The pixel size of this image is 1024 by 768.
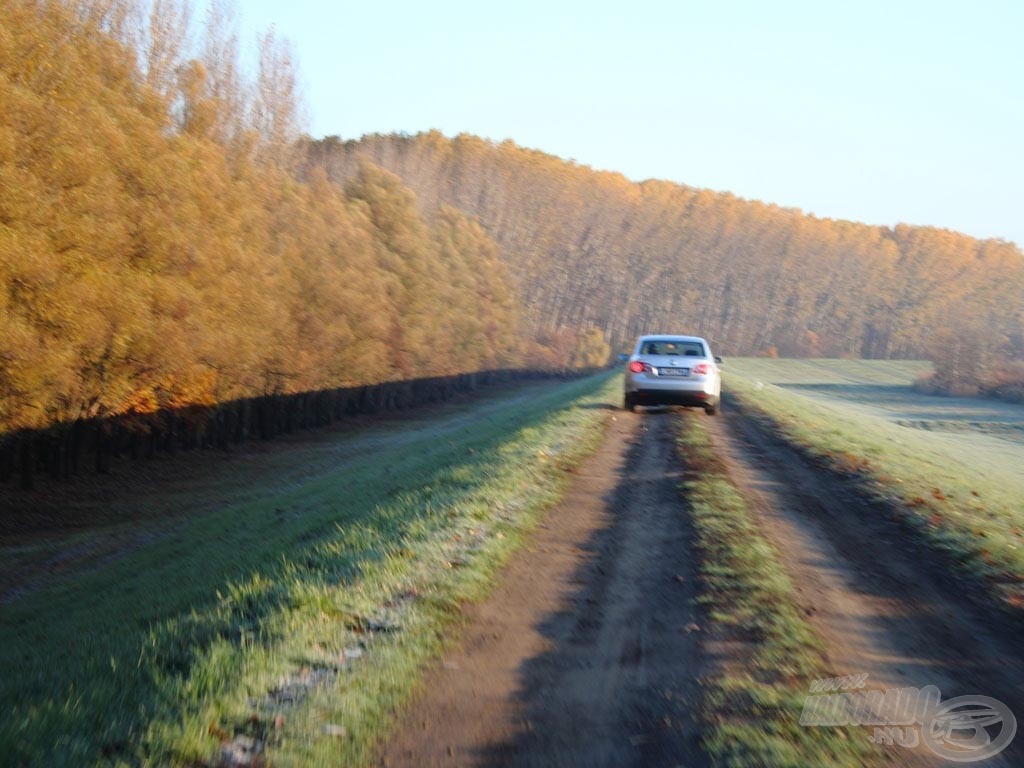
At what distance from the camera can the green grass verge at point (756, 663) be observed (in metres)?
4.55

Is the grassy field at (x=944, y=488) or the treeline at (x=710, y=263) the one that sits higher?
the treeline at (x=710, y=263)

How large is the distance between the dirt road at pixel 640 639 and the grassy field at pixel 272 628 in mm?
325

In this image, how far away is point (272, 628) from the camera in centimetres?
614

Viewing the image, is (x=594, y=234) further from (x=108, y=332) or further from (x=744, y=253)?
(x=108, y=332)

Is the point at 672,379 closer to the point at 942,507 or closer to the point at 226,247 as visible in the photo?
the point at 942,507

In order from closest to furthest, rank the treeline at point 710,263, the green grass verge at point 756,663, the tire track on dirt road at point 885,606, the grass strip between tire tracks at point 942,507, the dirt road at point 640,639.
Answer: the green grass verge at point 756,663 → the dirt road at point 640,639 → the tire track on dirt road at point 885,606 → the grass strip between tire tracks at point 942,507 → the treeline at point 710,263

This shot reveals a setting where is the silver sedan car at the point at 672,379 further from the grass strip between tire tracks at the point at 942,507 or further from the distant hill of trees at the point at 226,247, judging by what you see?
the distant hill of trees at the point at 226,247

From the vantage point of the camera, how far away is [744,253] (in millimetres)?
139875

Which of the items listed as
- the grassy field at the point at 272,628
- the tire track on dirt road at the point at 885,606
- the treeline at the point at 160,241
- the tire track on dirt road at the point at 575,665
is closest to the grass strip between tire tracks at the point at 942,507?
the tire track on dirt road at the point at 885,606

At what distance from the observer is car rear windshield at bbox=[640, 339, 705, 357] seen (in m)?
23.0

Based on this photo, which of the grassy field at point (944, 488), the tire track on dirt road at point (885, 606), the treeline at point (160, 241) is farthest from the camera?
the treeline at point (160, 241)

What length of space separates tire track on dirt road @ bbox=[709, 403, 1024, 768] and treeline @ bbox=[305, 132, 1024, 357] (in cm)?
10533

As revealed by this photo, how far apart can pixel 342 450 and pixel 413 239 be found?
24.9m

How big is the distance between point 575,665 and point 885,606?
282cm
